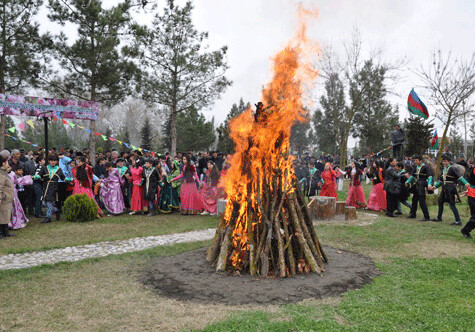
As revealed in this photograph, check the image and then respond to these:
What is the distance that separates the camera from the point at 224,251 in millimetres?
5832

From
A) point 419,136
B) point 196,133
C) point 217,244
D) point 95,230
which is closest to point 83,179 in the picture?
point 95,230

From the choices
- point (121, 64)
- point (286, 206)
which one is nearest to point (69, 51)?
point (121, 64)

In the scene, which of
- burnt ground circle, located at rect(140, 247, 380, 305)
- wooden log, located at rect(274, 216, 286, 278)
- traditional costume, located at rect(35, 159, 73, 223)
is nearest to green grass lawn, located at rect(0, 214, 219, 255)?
traditional costume, located at rect(35, 159, 73, 223)

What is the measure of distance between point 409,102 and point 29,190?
54.0 ft

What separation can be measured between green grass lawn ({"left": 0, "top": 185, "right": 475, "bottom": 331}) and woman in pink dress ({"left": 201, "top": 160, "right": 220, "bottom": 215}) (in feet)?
15.1

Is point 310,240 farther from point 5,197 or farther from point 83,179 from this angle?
point 83,179

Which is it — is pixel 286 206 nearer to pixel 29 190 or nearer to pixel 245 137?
pixel 245 137

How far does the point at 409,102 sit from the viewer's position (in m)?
16.9

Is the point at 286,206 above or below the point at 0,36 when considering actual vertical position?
below

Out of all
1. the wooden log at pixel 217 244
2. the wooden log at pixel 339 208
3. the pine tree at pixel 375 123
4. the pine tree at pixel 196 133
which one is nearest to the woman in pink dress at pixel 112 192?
the wooden log at pixel 217 244

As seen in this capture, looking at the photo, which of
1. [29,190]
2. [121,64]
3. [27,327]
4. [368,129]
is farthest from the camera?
[368,129]

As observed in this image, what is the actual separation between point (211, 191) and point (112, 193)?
341 centimetres

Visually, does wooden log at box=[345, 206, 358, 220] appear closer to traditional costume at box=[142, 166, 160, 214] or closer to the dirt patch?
the dirt patch

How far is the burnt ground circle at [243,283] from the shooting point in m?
4.79
